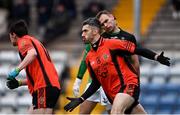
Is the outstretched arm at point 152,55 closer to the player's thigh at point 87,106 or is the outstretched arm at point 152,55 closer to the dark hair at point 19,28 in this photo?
the dark hair at point 19,28

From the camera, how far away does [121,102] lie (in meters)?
9.91

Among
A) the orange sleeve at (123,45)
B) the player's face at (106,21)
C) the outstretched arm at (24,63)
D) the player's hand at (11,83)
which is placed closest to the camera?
the orange sleeve at (123,45)

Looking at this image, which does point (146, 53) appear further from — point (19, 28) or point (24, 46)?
point (19, 28)

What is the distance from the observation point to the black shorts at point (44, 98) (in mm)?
10453

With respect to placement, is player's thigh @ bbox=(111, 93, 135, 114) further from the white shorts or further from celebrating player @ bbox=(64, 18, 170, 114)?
the white shorts

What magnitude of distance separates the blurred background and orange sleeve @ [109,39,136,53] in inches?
219

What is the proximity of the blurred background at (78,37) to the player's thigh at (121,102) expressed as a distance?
554 centimetres

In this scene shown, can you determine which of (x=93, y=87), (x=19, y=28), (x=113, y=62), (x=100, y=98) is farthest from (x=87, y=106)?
(x=19, y=28)

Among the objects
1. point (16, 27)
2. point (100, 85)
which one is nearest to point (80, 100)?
point (100, 85)

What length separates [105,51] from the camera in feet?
33.2

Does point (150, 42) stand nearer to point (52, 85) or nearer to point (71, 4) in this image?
point (71, 4)

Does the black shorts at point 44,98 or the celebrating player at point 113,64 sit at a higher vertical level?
the celebrating player at point 113,64

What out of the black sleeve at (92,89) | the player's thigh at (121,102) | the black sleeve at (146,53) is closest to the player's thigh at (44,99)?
the black sleeve at (92,89)

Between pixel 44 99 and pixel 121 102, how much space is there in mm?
1089
